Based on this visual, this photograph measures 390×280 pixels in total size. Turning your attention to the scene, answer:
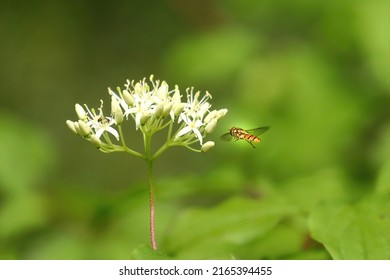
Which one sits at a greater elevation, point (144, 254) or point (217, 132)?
point (217, 132)

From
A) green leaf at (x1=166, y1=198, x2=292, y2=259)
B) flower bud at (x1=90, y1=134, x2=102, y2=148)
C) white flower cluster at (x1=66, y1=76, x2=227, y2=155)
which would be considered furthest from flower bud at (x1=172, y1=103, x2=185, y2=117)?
green leaf at (x1=166, y1=198, x2=292, y2=259)

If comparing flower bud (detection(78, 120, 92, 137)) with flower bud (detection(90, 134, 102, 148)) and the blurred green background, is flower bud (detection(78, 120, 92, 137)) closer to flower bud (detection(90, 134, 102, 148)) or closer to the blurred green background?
flower bud (detection(90, 134, 102, 148))

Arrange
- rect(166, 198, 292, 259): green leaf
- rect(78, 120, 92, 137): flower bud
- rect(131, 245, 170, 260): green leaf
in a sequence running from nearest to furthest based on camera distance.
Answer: rect(131, 245, 170, 260): green leaf → rect(78, 120, 92, 137): flower bud → rect(166, 198, 292, 259): green leaf

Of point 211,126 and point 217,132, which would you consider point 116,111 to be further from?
point 217,132

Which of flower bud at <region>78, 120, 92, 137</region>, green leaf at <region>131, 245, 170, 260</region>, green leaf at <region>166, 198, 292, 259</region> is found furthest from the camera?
green leaf at <region>166, 198, 292, 259</region>

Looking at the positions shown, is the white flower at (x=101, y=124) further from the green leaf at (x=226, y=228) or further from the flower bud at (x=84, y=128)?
the green leaf at (x=226, y=228)

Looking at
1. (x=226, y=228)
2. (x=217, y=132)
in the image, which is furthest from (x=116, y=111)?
(x=217, y=132)

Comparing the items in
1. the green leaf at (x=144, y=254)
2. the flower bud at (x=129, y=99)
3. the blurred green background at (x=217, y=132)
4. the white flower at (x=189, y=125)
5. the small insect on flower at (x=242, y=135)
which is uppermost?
the blurred green background at (x=217, y=132)

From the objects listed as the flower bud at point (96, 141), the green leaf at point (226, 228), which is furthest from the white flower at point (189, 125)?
the green leaf at point (226, 228)
